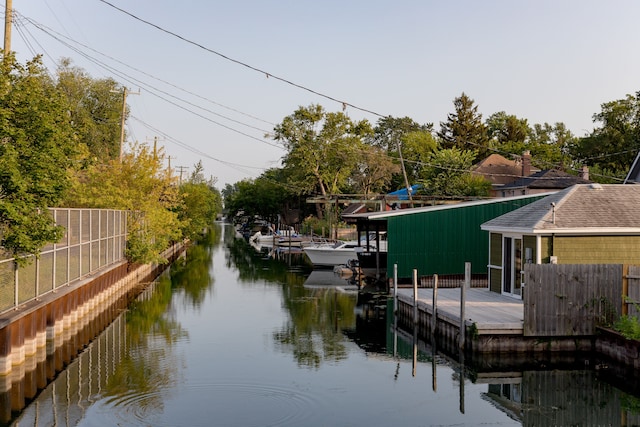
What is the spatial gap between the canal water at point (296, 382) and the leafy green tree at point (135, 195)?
11.9 m

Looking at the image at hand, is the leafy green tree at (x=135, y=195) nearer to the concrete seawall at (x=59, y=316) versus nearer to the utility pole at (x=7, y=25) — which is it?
the concrete seawall at (x=59, y=316)

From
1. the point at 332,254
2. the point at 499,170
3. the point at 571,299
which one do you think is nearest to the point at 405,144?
the point at 499,170

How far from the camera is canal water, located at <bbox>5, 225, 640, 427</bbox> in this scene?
1495 cm

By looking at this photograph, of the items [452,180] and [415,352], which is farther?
[452,180]

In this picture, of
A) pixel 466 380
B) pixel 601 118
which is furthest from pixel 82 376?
pixel 601 118

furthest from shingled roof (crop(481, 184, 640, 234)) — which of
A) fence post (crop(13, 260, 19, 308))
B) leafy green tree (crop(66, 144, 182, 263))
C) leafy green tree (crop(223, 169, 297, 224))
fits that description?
leafy green tree (crop(223, 169, 297, 224))

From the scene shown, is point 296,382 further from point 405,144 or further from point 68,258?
point 405,144

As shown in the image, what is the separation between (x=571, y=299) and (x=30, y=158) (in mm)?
14790

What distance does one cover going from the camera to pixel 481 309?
23234mm

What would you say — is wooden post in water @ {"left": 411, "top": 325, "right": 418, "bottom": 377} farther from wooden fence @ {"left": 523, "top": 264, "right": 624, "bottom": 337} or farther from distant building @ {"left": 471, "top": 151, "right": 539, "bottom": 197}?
distant building @ {"left": 471, "top": 151, "right": 539, "bottom": 197}

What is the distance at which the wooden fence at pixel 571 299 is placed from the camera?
20000 millimetres

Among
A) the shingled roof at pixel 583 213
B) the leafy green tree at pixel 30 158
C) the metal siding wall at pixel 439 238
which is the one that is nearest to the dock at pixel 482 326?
the shingled roof at pixel 583 213

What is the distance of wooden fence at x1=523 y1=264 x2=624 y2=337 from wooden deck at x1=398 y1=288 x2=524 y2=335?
0.70 m

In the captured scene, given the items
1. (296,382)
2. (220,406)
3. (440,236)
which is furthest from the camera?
(440,236)
